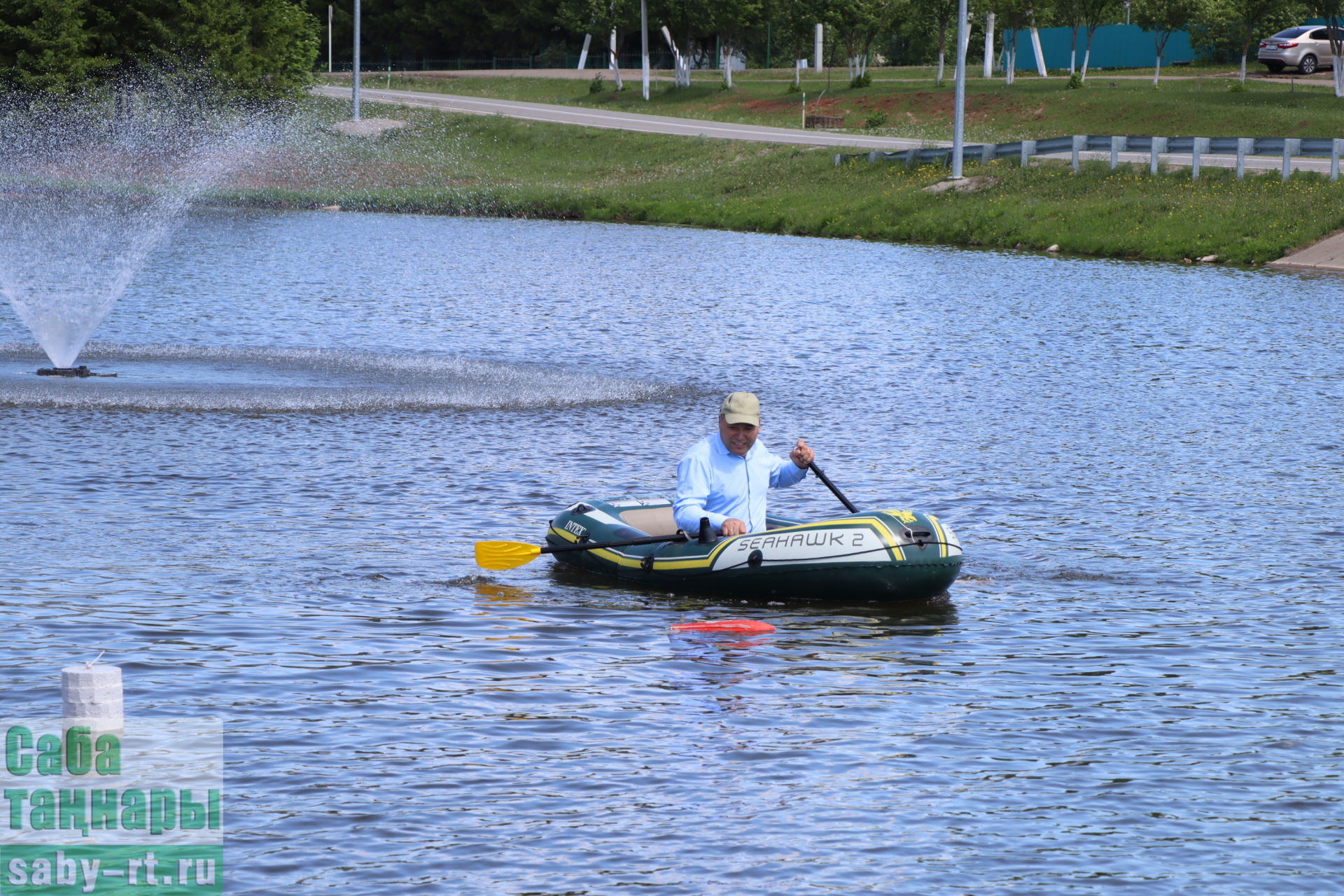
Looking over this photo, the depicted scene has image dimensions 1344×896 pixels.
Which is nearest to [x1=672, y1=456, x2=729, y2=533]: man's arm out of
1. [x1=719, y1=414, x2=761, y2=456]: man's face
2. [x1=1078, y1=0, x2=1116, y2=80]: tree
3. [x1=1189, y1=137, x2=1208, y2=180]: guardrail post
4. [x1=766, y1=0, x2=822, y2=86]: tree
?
[x1=719, y1=414, x2=761, y2=456]: man's face

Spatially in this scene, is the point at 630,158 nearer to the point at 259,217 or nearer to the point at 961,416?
the point at 259,217

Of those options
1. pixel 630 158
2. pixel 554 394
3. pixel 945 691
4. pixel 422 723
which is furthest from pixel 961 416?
pixel 630 158

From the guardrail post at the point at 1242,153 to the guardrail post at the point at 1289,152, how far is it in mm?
957

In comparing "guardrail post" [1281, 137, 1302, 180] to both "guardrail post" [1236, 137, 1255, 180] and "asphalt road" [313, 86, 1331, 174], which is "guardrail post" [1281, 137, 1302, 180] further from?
"guardrail post" [1236, 137, 1255, 180]

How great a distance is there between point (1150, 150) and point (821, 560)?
131 feet

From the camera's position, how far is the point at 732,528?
517 inches

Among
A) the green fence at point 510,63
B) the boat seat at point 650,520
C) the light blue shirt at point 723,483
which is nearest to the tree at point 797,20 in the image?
the green fence at point 510,63

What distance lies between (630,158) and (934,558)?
2225 inches

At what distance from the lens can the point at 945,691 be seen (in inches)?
434

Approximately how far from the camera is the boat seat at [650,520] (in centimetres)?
1413

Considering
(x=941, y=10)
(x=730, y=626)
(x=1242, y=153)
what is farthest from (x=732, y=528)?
(x=941, y=10)

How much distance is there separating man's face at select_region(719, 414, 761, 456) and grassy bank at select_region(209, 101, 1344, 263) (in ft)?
103

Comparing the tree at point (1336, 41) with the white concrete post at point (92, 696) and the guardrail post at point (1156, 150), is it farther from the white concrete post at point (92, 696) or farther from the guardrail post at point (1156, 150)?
the white concrete post at point (92, 696)

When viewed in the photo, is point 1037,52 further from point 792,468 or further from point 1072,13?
point 792,468
